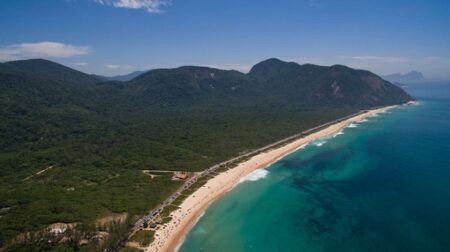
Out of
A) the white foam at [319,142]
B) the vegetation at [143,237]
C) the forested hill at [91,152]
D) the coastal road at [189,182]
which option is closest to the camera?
the vegetation at [143,237]

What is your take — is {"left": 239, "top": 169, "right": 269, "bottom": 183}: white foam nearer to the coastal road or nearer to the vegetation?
the coastal road

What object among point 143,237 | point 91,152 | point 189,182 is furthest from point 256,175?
point 91,152

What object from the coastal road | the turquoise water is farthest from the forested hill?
the turquoise water

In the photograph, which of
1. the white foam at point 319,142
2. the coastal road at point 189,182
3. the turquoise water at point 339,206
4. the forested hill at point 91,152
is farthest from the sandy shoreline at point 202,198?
the white foam at point 319,142

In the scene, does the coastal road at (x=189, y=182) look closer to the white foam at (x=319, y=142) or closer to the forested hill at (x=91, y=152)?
the forested hill at (x=91, y=152)

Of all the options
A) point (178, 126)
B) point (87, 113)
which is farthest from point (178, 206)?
point (87, 113)

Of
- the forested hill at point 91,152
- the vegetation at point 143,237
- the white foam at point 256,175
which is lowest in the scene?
the white foam at point 256,175
